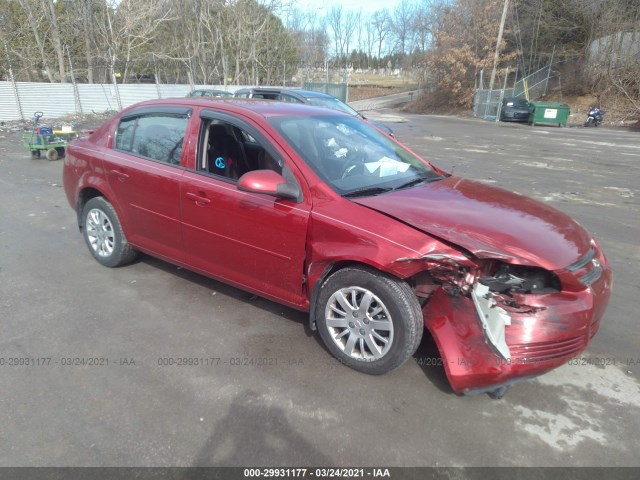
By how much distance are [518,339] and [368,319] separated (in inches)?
34.7

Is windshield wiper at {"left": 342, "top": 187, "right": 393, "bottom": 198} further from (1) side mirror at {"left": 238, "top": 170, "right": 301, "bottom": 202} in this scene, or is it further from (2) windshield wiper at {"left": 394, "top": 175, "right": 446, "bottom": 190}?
(1) side mirror at {"left": 238, "top": 170, "right": 301, "bottom": 202}

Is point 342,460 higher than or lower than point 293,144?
lower

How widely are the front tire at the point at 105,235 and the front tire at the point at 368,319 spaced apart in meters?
2.37

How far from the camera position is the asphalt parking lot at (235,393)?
239cm

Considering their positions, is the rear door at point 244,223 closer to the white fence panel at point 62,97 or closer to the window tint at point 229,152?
the window tint at point 229,152

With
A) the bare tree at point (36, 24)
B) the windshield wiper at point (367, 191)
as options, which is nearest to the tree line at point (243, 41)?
the bare tree at point (36, 24)

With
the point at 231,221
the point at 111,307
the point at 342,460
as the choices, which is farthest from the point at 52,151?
the point at 342,460

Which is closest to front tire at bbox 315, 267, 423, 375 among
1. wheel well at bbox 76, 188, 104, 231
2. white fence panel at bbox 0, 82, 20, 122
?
wheel well at bbox 76, 188, 104, 231

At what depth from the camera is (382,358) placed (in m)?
2.88

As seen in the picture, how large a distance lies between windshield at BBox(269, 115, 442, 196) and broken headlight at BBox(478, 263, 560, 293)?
A: 98 centimetres

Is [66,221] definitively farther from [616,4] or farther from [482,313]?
[616,4]

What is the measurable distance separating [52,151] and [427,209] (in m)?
10.8

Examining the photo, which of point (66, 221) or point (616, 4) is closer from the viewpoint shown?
point (66, 221)

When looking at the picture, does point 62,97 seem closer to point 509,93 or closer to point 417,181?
point 417,181
